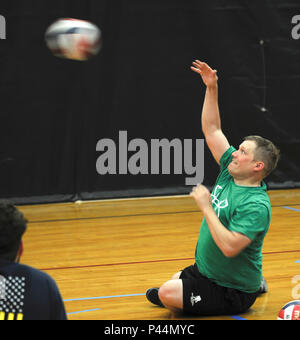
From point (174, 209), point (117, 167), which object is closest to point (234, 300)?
point (174, 209)

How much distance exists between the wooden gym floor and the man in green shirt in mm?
144

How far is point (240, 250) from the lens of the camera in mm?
→ 3725

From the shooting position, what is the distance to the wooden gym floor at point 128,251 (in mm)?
4406

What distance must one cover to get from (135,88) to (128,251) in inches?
124

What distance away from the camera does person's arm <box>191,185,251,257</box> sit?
3648mm

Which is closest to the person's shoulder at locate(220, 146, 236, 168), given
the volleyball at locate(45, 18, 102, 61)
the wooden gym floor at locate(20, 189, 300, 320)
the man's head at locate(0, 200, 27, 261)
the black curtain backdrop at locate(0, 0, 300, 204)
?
the wooden gym floor at locate(20, 189, 300, 320)

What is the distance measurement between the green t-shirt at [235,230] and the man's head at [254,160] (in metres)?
0.09

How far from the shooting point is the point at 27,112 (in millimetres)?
8070

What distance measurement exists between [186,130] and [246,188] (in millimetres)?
4668

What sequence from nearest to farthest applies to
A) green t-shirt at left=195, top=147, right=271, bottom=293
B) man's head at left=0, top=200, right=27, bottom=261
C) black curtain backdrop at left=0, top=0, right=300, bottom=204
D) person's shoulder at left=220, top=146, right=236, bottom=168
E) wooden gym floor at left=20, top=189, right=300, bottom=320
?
man's head at left=0, top=200, right=27, bottom=261 < green t-shirt at left=195, top=147, right=271, bottom=293 < person's shoulder at left=220, top=146, right=236, bottom=168 < wooden gym floor at left=20, top=189, right=300, bottom=320 < black curtain backdrop at left=0, top=0, right=300, bottom=204

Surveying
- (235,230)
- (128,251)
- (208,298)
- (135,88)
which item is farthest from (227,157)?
(135,88)

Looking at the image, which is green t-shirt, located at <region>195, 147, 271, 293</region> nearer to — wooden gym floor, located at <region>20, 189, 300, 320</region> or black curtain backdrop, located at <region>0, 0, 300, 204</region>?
wooden gym floor, located at <region>20, 189, 300, 320</region>

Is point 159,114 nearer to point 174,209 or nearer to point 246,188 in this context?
point 174,209

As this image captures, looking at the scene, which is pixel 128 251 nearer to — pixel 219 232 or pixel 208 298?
pixel 208 298
